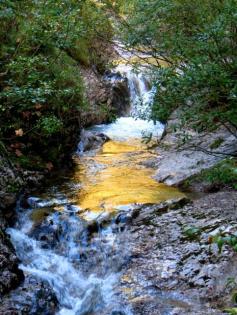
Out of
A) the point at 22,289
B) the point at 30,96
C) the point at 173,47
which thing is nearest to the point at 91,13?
the point at 173,47

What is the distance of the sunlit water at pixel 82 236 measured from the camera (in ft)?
18.9

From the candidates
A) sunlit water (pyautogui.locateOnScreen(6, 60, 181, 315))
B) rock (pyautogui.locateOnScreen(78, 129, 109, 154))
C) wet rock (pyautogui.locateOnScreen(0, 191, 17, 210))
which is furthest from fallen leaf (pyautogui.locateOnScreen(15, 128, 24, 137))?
rock (pyautogui.locateOnScreen(78, 129, 109, 154))

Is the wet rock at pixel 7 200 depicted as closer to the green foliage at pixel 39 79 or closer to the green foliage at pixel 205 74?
the green foliage at pixel 39 79

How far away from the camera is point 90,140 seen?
1177 cm

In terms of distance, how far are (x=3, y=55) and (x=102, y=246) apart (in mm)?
3981

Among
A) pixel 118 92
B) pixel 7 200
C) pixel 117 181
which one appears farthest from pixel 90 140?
pixel 7 200

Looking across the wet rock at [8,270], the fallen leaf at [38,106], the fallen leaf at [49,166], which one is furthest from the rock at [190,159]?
the wet rock at [8,270]

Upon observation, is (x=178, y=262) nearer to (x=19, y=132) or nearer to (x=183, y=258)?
(x=183, y=258)

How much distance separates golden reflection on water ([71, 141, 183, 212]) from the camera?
295 inches

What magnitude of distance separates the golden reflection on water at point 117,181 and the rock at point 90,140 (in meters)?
0.24

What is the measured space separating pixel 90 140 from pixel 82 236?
212 inches

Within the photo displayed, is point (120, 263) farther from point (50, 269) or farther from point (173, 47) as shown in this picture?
point (173, 47)

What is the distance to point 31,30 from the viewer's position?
299 inches

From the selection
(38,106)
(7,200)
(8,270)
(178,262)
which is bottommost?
(178,262)
